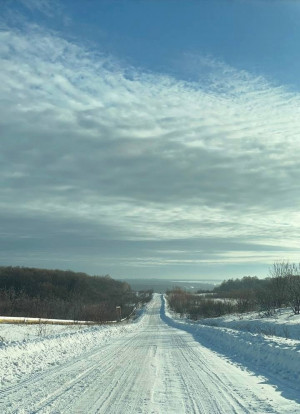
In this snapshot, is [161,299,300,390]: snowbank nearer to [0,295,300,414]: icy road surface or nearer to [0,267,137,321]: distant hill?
[0,295,300,414]: icy road surface

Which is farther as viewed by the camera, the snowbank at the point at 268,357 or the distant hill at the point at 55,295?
the distant hill at the point at 55,295

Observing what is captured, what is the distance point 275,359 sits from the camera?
45.0 ft

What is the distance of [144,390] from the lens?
9625 millimetres

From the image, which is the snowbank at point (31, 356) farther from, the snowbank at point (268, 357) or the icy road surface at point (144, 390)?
the snowbank at point (268, 357)

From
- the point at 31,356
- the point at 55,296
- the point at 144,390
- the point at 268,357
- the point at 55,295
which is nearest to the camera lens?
the point at 144,390

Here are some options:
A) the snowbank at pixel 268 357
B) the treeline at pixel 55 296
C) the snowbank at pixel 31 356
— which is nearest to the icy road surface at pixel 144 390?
the snowbank at pixel 31 356

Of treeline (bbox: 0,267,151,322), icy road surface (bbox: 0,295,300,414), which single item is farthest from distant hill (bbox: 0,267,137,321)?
icy road surface (bbox: 0,295,300,414)

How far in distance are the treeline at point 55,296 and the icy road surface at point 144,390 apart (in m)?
33.4

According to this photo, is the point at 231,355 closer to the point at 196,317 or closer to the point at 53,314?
the point at 53,314

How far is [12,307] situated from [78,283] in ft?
291

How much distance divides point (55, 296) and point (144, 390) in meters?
90.7

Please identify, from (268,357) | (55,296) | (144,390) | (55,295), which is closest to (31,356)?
(144,390)

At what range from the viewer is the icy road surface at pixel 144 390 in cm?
788

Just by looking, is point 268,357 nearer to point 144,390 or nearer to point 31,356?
point 144,390
